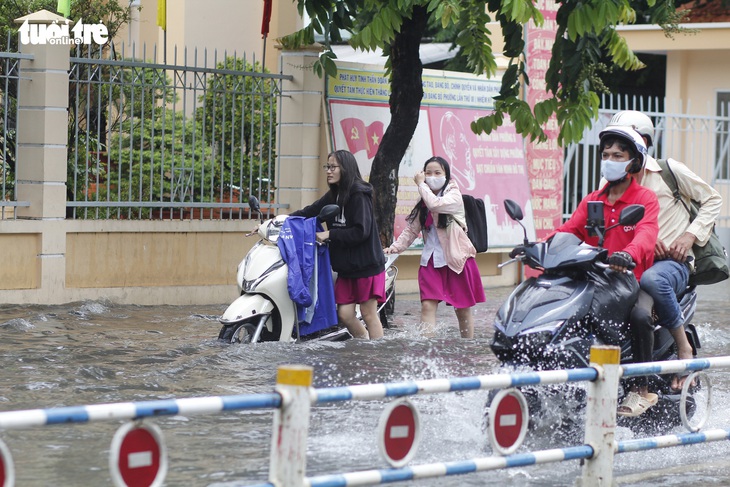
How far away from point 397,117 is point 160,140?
8.90ft

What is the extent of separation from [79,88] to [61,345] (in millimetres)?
3509

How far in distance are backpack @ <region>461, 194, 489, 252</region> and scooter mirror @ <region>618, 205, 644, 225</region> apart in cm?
420

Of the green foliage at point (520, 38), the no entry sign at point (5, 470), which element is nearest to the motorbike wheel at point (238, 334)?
the green foliage at point (520, 38)

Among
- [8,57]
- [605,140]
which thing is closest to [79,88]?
[8,57]

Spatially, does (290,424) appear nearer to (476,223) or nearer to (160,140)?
(476,223)

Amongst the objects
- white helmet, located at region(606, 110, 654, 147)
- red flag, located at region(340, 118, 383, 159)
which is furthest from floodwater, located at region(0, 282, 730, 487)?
red flag, located at region(340, 118, 383, 159)

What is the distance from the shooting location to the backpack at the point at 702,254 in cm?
680

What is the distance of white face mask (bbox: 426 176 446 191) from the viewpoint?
9703mm

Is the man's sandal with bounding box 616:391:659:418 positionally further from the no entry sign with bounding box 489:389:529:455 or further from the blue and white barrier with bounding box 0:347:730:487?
the no entry sign with bounding box 489:389:529:455

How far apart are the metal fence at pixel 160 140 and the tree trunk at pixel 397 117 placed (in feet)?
4.60

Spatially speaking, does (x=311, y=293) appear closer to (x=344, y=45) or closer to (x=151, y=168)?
(x=151, y=168)

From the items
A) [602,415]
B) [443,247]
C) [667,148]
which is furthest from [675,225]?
[667,148]

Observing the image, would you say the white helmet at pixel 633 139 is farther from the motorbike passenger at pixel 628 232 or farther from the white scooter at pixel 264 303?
the white scooter at pixel 264 303

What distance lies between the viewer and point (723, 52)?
23.0 meters
